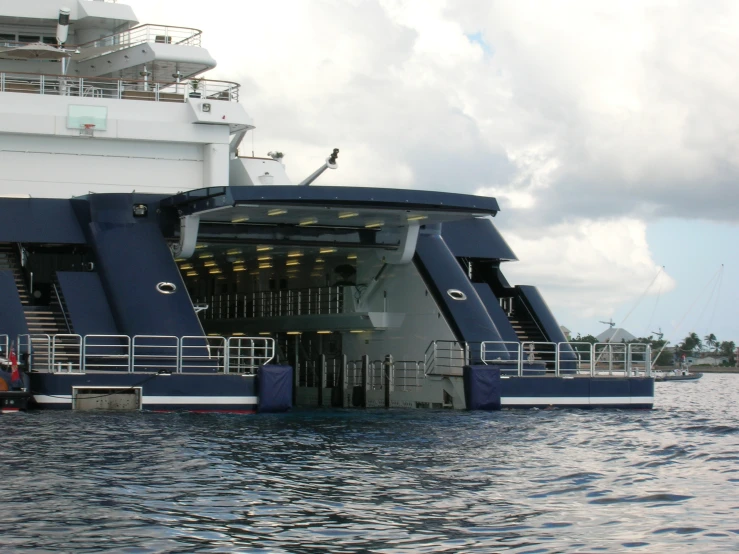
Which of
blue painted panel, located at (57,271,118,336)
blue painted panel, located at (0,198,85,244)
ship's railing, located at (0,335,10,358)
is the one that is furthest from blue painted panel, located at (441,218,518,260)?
ship's railing, located at (0,335,10,358)

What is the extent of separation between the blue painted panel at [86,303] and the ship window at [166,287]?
1158mm

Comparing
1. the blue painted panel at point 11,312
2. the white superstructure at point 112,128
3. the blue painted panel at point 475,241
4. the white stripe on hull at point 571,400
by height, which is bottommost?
the white stripe on hull at point 571,400

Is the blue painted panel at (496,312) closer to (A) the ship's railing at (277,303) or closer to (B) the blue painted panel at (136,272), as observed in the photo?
(A) the ship's railing at (277,303)

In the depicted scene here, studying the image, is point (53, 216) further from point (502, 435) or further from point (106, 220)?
point (502, 435)

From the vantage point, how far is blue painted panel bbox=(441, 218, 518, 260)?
29875mm

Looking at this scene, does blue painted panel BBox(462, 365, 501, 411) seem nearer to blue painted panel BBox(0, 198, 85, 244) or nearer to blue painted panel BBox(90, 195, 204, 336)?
blue painted panel BBox(90, 195, 204, 336)

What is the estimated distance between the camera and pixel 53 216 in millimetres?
26516

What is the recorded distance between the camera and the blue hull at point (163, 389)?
900 inches

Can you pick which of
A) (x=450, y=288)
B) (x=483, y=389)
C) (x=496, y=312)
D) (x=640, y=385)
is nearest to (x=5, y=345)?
(x=483, y=389)

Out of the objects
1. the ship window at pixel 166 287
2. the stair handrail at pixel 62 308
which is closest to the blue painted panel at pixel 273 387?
the ship window at pixel 166 287

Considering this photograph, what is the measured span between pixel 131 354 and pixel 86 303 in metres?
2.03

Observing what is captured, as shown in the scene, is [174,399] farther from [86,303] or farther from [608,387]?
[608,387]

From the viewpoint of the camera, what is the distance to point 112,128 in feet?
97.6

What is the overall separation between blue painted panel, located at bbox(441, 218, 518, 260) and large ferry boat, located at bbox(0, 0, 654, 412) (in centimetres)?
5
